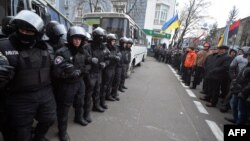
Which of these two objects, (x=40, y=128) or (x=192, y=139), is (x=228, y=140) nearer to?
(x=192, y=139)

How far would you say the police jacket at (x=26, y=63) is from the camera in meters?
2.14

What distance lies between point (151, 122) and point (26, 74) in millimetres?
2998

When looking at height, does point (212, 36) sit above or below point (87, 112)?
above

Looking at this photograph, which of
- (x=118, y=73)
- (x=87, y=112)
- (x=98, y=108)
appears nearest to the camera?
(x=87, y=112)

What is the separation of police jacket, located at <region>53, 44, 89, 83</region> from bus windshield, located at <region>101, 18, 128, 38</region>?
5.77 m

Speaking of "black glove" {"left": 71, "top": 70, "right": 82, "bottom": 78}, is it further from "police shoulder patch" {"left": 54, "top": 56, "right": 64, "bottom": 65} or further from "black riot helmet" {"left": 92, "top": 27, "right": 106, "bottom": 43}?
"black riot helmet" {"left": 92, "top": 27, "right": 106, "bottom": 43}

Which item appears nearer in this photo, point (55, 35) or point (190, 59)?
point (55, 35)

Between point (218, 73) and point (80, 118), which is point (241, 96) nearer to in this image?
point (218, 73)

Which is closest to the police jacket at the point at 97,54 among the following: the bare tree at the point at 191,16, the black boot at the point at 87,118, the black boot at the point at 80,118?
the black boot at the point at 80,118

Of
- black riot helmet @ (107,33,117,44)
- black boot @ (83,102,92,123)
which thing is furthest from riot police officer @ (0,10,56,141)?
black riot helmet @ (107,33,117,44)

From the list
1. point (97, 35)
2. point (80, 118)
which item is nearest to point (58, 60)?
point (97, 35)

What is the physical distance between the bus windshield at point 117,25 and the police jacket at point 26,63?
6813 mm

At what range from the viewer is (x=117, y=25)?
29.9ft

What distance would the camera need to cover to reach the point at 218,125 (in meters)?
4.81
